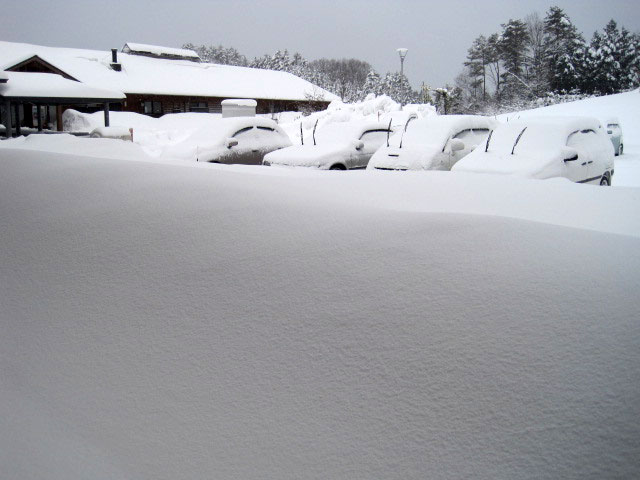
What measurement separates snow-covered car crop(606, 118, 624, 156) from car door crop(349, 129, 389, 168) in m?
11.2

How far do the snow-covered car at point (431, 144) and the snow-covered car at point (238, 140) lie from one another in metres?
3.10

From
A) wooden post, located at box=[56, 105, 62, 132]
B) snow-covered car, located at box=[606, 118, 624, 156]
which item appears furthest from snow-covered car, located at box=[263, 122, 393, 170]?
wooden post, located at box=[56, 105, 62, 132]

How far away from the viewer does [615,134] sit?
1961 cm

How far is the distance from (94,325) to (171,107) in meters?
40.2

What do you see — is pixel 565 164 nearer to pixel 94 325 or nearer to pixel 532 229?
pixel 532 229

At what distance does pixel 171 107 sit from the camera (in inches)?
1583

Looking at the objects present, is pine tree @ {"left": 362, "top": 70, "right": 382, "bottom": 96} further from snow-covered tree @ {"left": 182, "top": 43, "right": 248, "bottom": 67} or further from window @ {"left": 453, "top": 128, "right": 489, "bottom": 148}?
window @ {"left": 453, "top": 128, "right": 489, "bottom": 148}

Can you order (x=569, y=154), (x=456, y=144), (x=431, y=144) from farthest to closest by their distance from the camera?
(x=431, y=144), (x=456, y=144), (x=569, y=154)

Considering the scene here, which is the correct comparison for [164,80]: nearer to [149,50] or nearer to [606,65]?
[149,50]

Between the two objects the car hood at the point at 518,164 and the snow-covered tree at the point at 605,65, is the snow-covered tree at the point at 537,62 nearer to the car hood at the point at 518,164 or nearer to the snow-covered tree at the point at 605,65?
the snow-covered tree at the point at 605,65

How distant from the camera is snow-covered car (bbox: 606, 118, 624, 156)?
1958 cm

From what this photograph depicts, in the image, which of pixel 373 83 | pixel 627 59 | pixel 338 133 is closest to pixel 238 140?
pixel 338 133

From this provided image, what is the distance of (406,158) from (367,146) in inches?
63.2

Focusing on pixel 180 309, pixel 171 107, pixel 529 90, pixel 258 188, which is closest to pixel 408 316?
pixel 180 309
